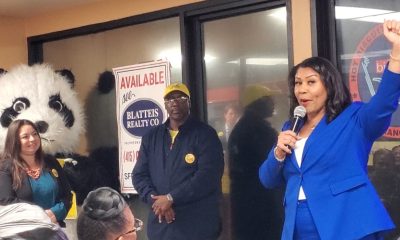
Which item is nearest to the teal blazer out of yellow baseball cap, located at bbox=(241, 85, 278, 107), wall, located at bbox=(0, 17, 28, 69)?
yellow baseball cap, located at bbox=(241, 85, 278, 107)

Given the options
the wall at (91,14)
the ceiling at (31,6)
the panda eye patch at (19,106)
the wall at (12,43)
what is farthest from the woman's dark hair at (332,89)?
the wall at (12,43)

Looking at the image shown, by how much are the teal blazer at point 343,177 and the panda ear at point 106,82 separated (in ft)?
8.40

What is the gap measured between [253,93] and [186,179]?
0.84 meters

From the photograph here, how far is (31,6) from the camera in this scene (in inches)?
185

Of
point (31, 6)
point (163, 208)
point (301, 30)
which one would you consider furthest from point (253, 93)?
point (31, 6)

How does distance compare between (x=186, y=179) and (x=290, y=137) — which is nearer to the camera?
(x=290, y=137)

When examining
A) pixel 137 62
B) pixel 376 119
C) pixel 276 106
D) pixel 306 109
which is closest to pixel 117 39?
pixel 137 62

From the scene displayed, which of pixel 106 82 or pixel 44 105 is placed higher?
pixel 106 82

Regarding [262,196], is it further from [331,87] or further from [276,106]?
[331,87]

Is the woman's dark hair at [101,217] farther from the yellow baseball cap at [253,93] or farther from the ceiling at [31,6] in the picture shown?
the ceiling at [31,6]

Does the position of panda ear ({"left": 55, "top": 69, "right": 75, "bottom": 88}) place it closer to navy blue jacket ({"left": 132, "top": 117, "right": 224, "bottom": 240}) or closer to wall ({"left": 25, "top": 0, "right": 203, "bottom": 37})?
wall ({"left": 25, "top": 0, "right": 203, "bottom": 37})

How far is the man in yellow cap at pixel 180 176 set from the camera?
330cm

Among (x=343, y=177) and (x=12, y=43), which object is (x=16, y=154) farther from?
(x=343, y=177)

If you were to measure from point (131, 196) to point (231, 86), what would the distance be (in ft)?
3.77
